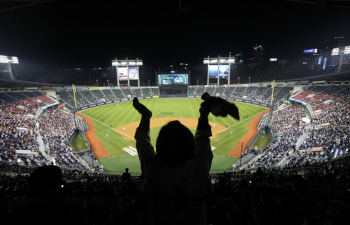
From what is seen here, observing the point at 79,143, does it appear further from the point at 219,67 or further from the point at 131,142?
the point at 219,67

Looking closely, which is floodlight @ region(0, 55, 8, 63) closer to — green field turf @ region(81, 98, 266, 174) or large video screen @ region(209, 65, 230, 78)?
green field turf @ region(81, 98, 266, 174)

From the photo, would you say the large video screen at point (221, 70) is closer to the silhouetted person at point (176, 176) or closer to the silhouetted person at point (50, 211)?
the silhouetted person at point (176, 176)

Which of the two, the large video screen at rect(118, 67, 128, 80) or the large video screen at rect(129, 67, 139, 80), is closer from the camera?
the large video screen at rect(118, 67, 128, 80)

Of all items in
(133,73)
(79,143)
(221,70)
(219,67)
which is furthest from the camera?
(133,73)

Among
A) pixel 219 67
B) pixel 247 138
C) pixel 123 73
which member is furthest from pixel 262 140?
pixel 123 73

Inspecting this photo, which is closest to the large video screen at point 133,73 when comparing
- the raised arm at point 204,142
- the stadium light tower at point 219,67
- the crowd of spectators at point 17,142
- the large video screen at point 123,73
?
the large video screen at point 123,73

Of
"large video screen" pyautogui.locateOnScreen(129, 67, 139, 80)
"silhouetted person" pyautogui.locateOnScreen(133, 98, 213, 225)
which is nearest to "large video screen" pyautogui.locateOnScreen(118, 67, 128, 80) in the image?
"large video screen" pyautogui.locateOnScreen(129, 67, 139, 80)

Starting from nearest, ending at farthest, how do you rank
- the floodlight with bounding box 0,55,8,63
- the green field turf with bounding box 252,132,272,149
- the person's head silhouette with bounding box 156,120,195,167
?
1. the person's head silhouette with bounding box 156,120,195,167
2. the green field turf with bounding box 252,132,272,149
3. the floodlight with bounding box 0,55,8,63
